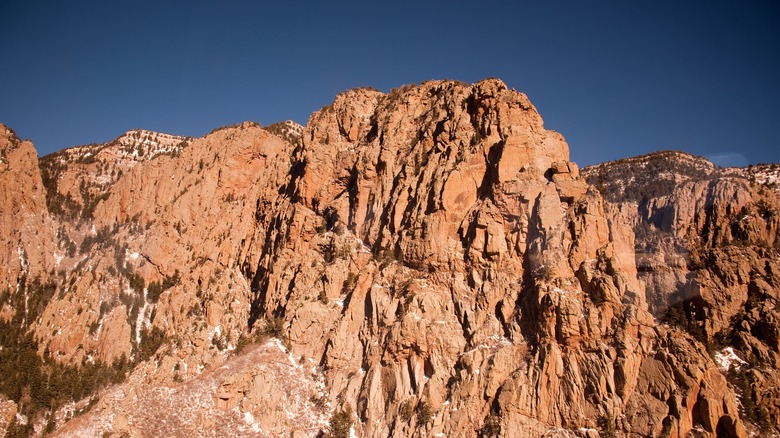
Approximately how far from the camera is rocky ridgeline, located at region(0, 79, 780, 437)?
3909cm

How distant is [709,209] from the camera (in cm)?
4684

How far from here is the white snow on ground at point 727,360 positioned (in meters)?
39.3

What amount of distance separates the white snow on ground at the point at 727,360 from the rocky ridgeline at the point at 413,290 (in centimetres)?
74

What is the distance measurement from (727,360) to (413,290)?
23.8 meters

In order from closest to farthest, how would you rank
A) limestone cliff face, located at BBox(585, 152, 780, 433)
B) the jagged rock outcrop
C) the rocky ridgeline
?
limestone cliff face, located at BBox(585, 152, 780, 433)
the rocky ridgeline
the jagged rock outcrop

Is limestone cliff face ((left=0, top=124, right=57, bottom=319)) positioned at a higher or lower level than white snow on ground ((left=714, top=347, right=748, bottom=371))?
higher

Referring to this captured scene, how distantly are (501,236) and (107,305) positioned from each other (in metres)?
44.7

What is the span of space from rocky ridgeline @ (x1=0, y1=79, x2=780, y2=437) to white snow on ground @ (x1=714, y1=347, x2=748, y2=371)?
0.74 metres

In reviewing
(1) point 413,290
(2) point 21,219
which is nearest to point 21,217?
(2) point 21,219

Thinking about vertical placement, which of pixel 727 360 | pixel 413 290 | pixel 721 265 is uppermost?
pixel 721 265

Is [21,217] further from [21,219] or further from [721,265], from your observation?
[721,265]

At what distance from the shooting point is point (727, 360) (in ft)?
131

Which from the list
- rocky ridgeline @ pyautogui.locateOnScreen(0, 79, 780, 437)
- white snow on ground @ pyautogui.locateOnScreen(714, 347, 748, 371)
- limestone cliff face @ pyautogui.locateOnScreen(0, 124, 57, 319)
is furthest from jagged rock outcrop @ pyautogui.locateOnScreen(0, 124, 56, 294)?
white snow on ground @ pyautogui.locateOnScreen(714, 347, 748, 371)

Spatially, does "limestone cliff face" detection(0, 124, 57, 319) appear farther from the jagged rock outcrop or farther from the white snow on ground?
the white snow on ground
